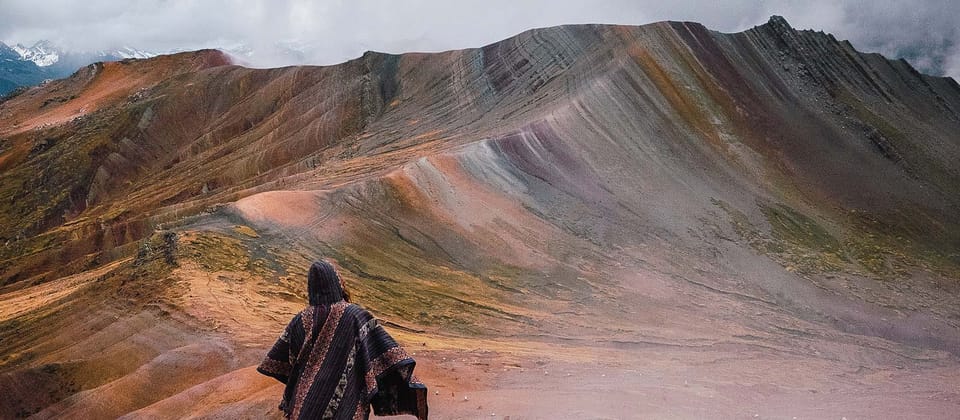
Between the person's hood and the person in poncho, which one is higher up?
the person's hood

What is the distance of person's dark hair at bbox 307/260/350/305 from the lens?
15.1ft

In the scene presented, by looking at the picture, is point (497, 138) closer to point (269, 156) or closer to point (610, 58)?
point (610, 58)

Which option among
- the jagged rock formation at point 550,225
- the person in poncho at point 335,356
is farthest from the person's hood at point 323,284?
the jagged rock formation at point 550,225

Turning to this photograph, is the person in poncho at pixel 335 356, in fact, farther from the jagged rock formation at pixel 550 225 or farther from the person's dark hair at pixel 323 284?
the jagged rock formation at pixel 550 225

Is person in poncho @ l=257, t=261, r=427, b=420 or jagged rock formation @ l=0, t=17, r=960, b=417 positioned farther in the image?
jagged rock formation @ l=0, t=17, r=960, b=417

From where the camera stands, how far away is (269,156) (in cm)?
3281

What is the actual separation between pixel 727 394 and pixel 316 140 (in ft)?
88.5

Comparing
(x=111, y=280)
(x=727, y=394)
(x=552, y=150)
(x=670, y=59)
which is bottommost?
(x=727, y=394)

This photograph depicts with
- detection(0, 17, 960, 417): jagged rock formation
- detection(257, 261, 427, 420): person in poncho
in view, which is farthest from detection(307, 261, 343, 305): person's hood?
detection(0, 17, 960, 417): jagged rock formation

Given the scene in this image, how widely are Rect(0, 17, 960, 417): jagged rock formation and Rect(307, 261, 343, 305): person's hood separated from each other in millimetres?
3121

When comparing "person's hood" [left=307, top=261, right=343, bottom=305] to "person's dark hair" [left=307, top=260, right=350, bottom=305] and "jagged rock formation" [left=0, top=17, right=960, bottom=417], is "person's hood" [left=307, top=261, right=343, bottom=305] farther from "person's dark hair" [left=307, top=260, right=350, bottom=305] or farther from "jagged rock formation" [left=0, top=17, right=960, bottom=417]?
"jagged rock formation" [left=0, top=17, right=960, bottom=417]

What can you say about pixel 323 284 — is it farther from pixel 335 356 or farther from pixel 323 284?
pixel 335 356

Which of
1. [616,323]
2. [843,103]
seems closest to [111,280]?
[616,323]

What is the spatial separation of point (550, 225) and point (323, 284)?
13.9 m
